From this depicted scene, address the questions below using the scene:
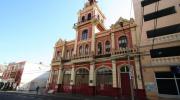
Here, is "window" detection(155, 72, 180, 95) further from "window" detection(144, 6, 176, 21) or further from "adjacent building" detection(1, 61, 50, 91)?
"adjacent building" detection(1, 61, 50, 91)

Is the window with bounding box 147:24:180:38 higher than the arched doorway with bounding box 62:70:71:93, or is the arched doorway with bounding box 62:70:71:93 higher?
the window with bounding box 147:24:180:38

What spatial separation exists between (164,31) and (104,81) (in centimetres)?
1117

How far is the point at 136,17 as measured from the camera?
19609 millimetres

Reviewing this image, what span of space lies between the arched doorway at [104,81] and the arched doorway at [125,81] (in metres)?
1.95

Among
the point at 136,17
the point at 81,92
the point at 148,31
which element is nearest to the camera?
the point at 148,31

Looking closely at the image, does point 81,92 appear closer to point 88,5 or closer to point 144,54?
point 144,54

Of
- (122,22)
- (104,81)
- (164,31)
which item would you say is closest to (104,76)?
(104,81)

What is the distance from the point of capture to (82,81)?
861 inches

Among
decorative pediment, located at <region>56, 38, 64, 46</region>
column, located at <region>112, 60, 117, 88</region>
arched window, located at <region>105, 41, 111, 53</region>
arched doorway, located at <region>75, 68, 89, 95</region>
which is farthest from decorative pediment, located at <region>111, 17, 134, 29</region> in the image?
decorative pediment, located at <region>56, 38, 64, 46</region>

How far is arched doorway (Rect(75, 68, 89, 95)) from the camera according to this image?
68.8ft

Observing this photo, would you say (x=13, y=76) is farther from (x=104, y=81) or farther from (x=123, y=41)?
(x=123, y=41)

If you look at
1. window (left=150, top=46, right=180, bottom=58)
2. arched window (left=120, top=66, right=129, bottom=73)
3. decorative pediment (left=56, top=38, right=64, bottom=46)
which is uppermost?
decorative pediment (left=56, top=38, right=64, bottom=46)

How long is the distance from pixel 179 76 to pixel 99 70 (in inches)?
429

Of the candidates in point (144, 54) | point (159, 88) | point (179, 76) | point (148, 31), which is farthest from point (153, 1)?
point (159, 88)
